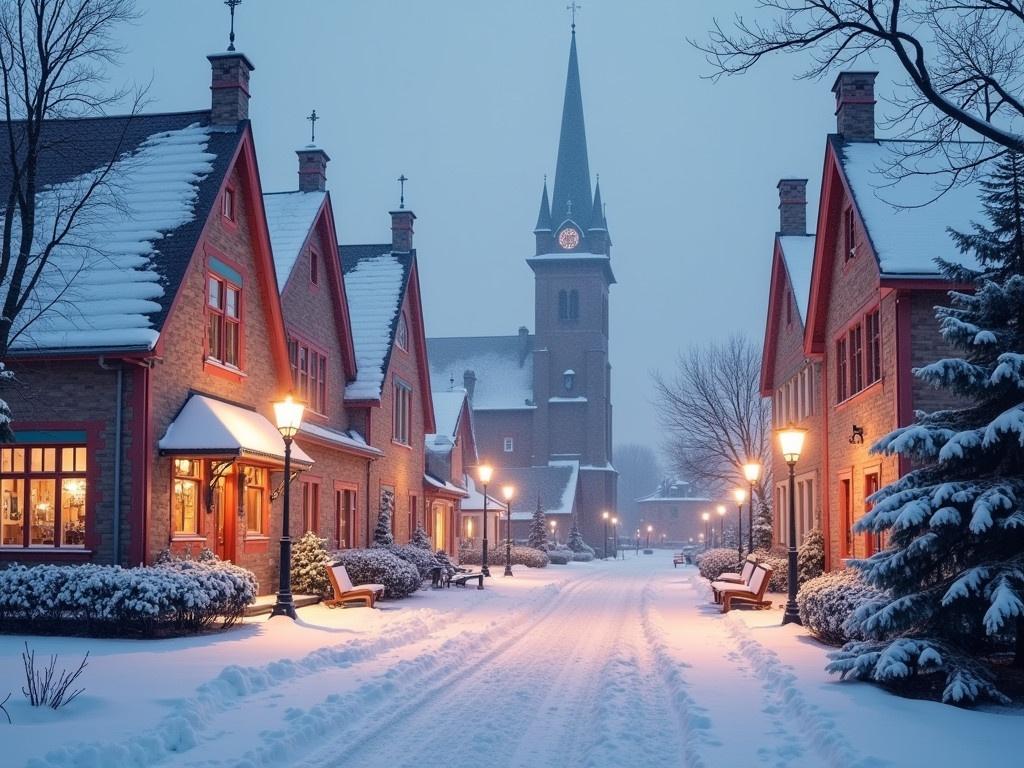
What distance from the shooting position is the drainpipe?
58.0 ft

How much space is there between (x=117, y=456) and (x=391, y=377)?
16.0 meters

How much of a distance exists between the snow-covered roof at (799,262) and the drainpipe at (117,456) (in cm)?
1582

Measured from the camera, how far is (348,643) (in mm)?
14914

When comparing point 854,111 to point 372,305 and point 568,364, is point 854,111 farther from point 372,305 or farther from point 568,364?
point 568,364

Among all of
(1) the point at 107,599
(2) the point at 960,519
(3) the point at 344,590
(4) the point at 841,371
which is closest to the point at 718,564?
(4) the point at 841,371

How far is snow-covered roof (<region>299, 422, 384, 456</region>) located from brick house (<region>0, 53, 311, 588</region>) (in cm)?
239

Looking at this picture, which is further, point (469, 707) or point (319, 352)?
point (319, 352)

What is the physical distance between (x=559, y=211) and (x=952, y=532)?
7385cm

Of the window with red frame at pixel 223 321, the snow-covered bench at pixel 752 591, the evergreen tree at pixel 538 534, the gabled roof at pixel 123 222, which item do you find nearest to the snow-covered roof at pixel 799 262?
the snow-covered bench at pixel 752 591

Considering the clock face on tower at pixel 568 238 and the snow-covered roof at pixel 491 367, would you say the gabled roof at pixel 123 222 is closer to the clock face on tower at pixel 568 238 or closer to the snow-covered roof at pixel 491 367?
the clock face on tower at pixel 568 238

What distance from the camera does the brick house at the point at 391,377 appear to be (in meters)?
31.7

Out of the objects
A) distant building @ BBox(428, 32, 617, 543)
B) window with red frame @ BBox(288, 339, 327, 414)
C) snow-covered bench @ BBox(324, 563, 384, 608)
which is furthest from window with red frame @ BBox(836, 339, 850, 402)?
distant building @ BBox(428, 32, 617, 543)

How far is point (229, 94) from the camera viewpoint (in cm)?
2277

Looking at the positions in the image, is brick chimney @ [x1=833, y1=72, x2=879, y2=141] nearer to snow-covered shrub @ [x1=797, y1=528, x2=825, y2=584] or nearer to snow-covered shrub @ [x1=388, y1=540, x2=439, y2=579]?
snow-covered shrub @ [x1=797, y1=528, x2=825, y2=584]
